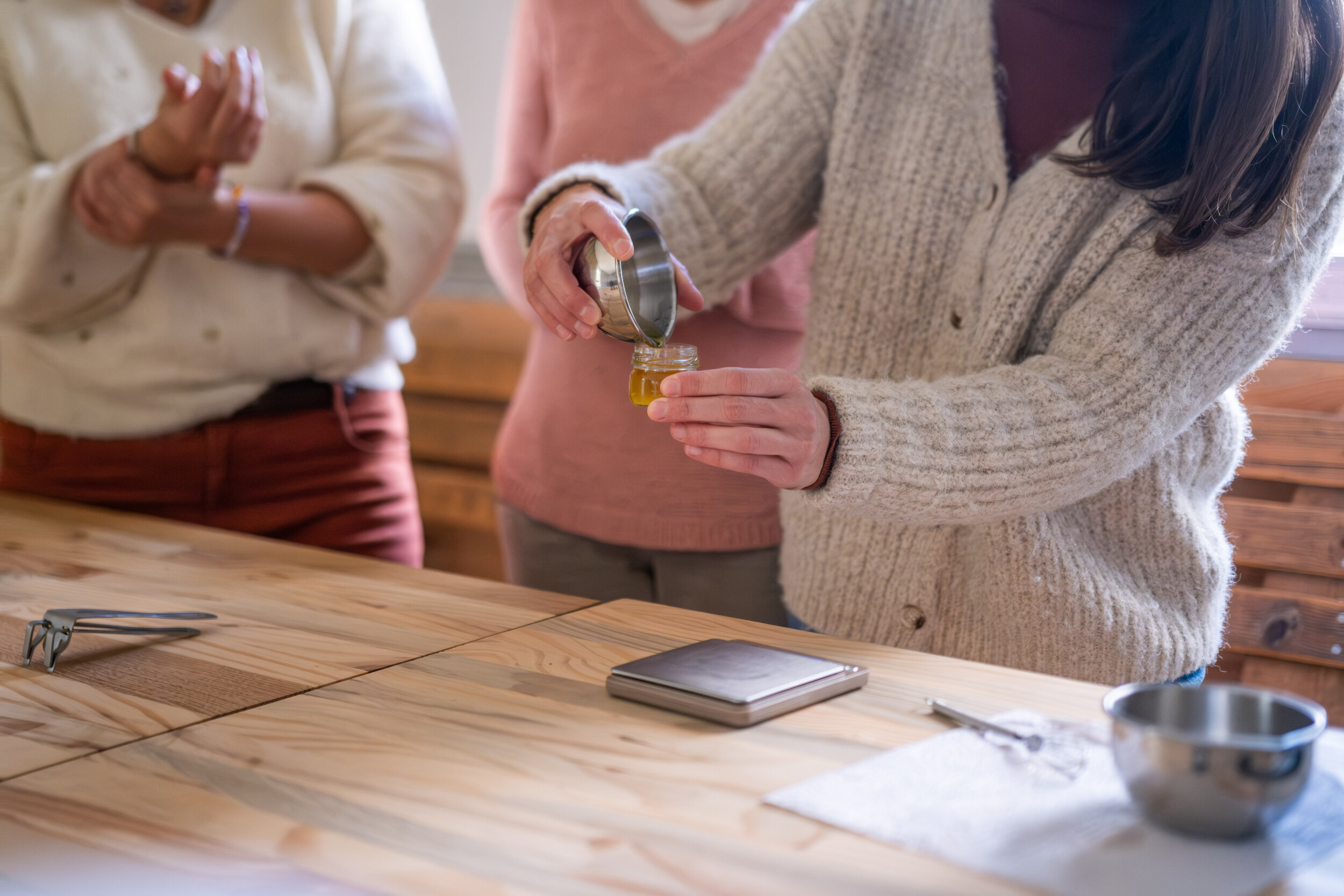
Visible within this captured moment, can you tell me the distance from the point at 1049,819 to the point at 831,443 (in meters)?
0.36

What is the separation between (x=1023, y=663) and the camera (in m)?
1.17

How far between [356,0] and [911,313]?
3.28ft

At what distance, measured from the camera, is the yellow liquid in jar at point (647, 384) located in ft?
3.37

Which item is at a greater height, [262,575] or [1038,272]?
[1038,272]

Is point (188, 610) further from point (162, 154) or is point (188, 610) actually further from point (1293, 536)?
point (1293, 536)

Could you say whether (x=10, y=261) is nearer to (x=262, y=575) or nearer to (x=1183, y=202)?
(x=262, y=575)

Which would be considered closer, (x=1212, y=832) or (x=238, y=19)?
(x=1212, y=832)

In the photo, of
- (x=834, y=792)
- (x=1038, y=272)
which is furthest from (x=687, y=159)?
(x=834, y=792)

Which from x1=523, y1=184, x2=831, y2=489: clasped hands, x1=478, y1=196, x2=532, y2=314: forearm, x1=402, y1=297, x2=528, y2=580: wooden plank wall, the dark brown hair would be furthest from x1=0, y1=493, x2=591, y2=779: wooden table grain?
x1=402, y1=297, x2=528, y2=580: wooden plank wall

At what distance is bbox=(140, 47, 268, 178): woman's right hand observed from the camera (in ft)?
4.48

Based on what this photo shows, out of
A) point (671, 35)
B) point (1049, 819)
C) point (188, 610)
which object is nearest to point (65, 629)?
point (188, 610)

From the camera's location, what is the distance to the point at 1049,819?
27.2 inches

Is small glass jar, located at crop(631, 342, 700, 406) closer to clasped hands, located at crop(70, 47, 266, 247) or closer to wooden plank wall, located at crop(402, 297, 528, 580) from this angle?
clasped hands, located at crop(70, 47, 266, 247)

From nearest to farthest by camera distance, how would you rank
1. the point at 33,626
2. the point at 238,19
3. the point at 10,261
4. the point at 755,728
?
the point at 755,728, the point at 33,626, the point at 10,261, the point at 238,19
